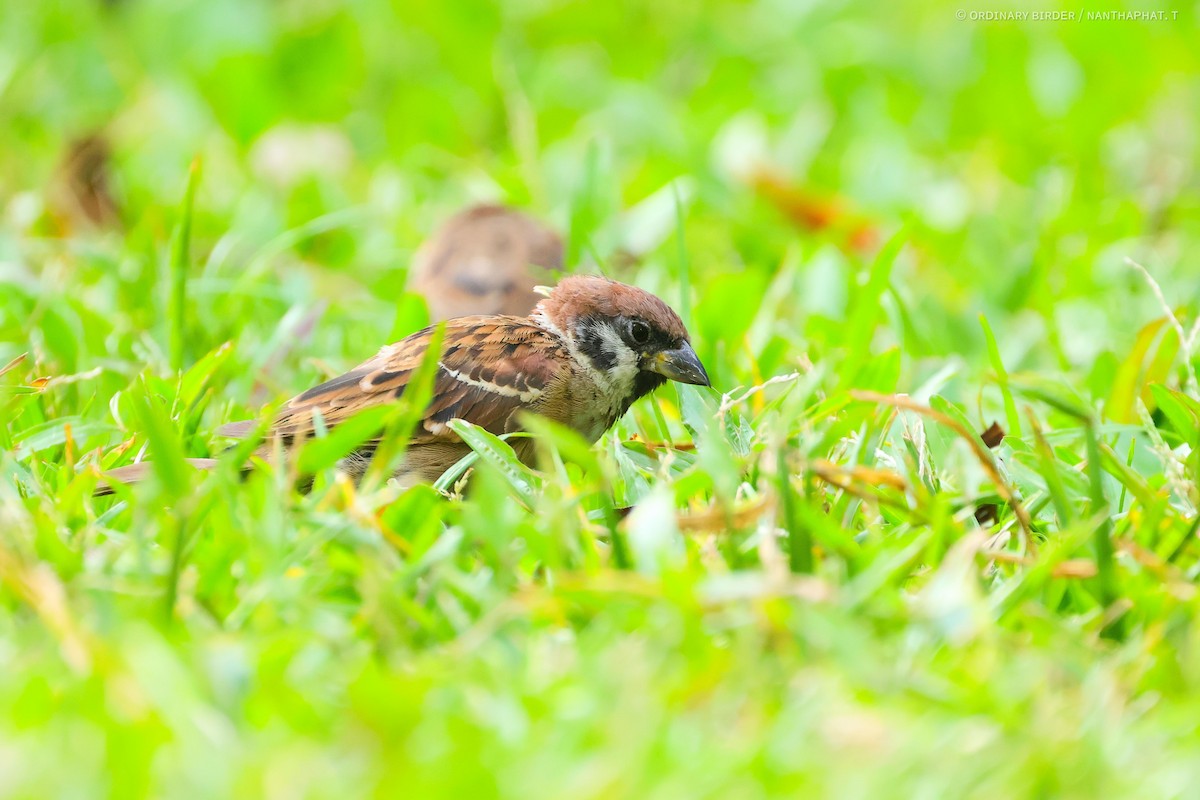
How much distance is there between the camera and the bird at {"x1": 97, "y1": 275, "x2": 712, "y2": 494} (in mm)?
3098

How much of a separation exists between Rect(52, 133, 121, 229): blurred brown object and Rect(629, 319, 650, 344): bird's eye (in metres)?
2.55

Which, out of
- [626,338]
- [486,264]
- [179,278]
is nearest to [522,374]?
[626,338]

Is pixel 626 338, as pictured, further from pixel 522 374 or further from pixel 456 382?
pixel 456 382

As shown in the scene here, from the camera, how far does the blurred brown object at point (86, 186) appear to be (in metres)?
5.01

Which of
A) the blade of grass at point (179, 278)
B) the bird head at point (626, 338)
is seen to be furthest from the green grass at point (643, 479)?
the bird head at point (626, 338)

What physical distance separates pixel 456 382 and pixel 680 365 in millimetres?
511

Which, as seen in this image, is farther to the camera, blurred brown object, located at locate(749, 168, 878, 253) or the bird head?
blurred brown object, located at locate(749, 168, 878, 253)

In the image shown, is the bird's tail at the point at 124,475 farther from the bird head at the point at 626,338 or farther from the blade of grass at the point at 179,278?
the bird head at the point at 626,338

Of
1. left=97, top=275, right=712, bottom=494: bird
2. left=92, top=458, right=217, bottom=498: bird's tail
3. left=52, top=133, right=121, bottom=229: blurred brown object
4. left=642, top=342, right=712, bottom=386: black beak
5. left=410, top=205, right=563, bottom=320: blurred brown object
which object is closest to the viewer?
left=92, top=458, right=217, bottom=498: bird's tail

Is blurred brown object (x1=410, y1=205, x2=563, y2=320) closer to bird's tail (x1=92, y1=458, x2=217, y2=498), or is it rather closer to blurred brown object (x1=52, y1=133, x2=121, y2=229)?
blurred brown object (x1=52, y1=133, x2=121, y2=229)

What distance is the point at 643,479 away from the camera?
275 centimetres

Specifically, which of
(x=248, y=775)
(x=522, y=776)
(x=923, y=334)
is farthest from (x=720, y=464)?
(x=923, y=334)

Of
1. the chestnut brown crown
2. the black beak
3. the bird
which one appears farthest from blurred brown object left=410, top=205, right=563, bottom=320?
the black beak

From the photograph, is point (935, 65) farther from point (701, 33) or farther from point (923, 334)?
point (923, 334)
